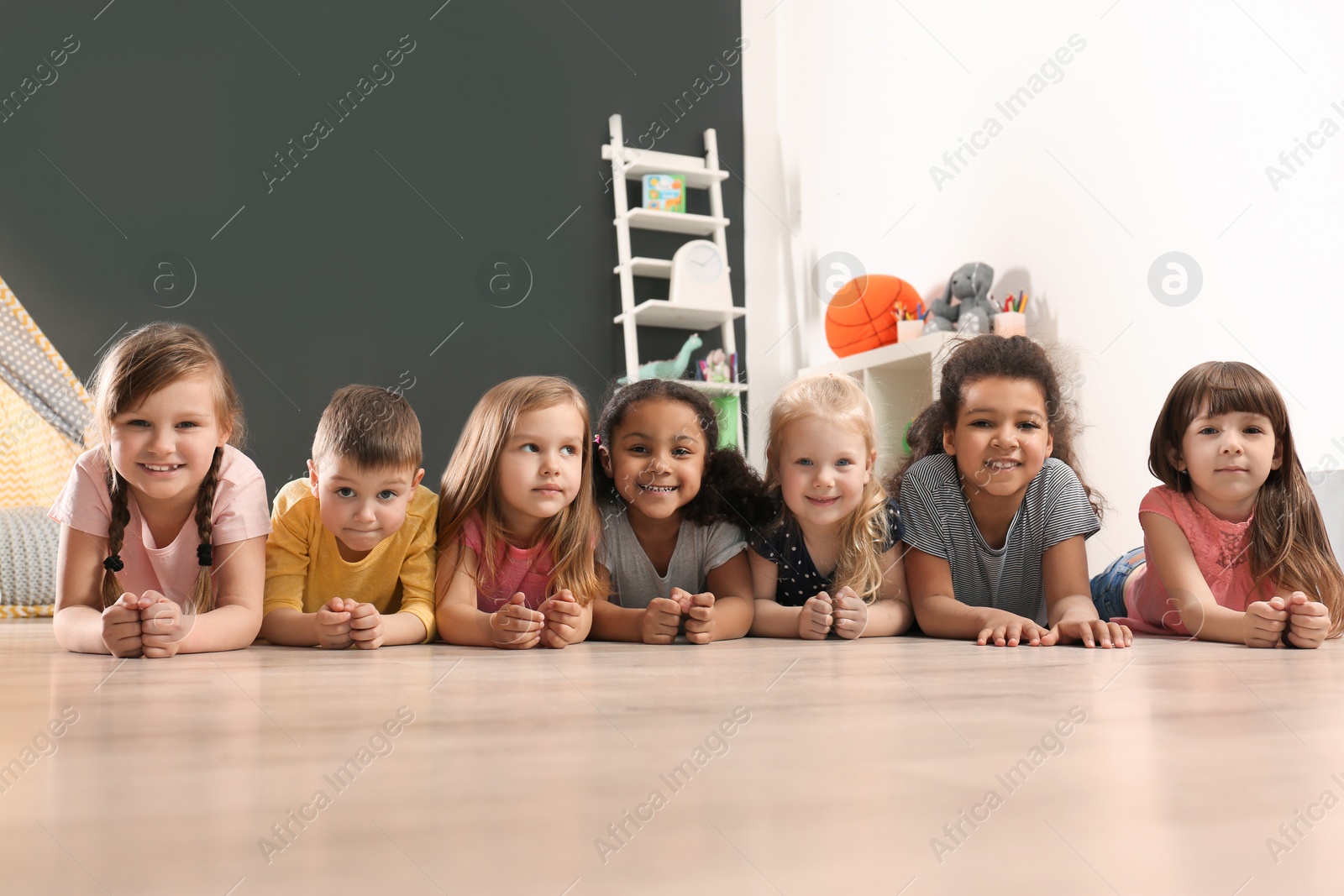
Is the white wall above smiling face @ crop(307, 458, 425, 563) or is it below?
above

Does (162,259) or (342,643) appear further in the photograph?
(162,259)

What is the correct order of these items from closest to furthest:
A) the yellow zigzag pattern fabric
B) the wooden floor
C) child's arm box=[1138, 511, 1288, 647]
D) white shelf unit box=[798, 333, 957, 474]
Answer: the wooden floor < child's arm box=[1138, 511, 1288, 647] < the yellow zigzag pattern fabric < white shelf unit box=[798, 333, 957, 474]

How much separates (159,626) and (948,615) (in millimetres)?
996

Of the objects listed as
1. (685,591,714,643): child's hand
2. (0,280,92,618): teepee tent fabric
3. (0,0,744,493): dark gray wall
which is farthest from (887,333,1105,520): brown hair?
(0,280,92,618): teepee tent fabric

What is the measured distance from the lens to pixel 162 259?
9.51 ft

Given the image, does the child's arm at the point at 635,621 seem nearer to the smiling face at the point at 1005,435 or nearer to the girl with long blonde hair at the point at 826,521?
the girl with long blonde hair at the point at 826,521

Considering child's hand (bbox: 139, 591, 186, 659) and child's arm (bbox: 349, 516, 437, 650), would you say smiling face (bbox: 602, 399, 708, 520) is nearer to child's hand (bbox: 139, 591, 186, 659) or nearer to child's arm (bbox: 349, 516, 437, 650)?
child's arm (bbox: 349, 516, 437, 650)

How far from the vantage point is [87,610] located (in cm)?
117

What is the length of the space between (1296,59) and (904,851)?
2.10 m

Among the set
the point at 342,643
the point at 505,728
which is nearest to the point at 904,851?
the point at 505,728

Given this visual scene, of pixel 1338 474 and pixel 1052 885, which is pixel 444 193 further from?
pixel 1052 885

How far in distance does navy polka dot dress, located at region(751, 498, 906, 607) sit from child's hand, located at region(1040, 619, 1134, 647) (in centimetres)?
29

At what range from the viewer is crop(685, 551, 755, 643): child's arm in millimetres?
1247

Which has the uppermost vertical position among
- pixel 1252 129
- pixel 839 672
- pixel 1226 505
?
pixel 1252 129
